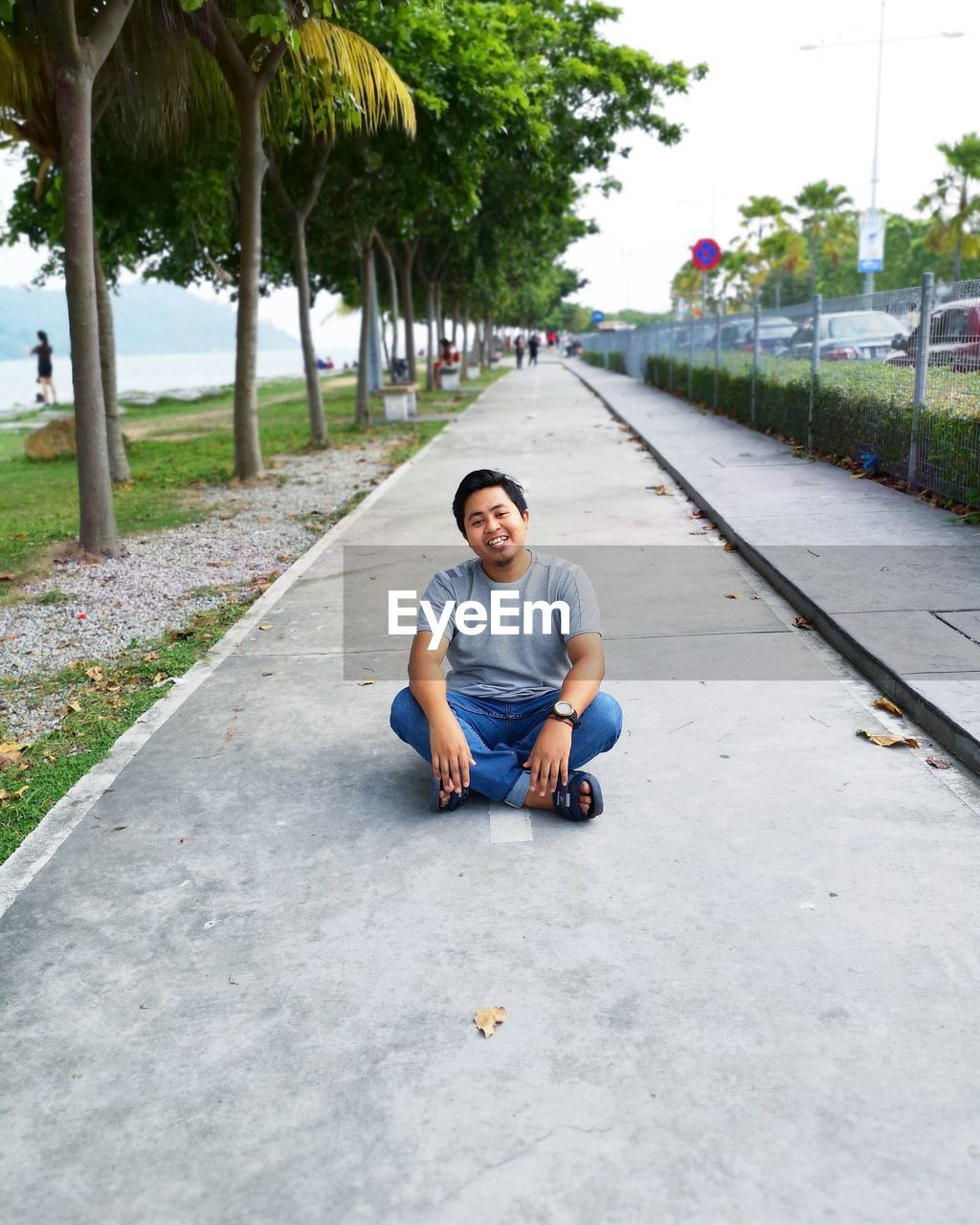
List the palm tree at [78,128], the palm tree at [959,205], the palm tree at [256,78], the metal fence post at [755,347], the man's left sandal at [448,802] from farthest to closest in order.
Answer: the palm tree at [959,205]
the metal fence post at [755,347]
the palm tree at [256,78]
the palm tree at [78,128]
the man's left sandal at [448,802]

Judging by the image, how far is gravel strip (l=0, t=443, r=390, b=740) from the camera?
6.77 metres

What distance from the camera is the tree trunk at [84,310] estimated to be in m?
8.81

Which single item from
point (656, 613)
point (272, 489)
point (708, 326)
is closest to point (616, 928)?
Result: point (656, 613)

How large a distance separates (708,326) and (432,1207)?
22.8m

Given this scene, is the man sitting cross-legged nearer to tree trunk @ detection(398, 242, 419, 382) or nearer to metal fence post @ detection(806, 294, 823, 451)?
metal fence post @ detection(806, 294, 823, 451)

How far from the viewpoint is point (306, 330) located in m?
18.2

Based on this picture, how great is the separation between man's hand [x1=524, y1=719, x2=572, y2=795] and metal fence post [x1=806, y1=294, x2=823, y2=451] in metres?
11.3

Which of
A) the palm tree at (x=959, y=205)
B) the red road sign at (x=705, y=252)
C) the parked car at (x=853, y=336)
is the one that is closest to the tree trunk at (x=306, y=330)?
the parked car at (x=853, y=336)

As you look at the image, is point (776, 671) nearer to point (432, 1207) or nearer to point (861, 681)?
point (861, 681)

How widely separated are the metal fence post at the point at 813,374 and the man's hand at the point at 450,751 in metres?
11.4

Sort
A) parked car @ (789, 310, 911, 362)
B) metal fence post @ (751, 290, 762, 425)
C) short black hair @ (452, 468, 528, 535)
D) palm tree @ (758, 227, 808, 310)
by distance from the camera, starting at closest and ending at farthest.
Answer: short black hair @ (452, 468, 528, 535) < parked car @ (789, 310, 911, 362) < metal fence post @ (751, 290, 762, 425) < palm tree @ (758, 227, 808, 310)

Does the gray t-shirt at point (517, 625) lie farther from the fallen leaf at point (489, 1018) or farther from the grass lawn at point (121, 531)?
the grass lawn at point (121, 531)

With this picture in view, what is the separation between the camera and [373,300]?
2855 centimetres

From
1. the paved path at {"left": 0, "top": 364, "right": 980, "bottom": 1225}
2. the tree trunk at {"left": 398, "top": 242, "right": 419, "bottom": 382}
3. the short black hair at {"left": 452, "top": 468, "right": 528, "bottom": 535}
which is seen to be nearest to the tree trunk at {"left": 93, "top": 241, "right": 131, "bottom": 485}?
the paved path at {"left": 0, "top": 364, "right": 980, "bottom": 1225}
